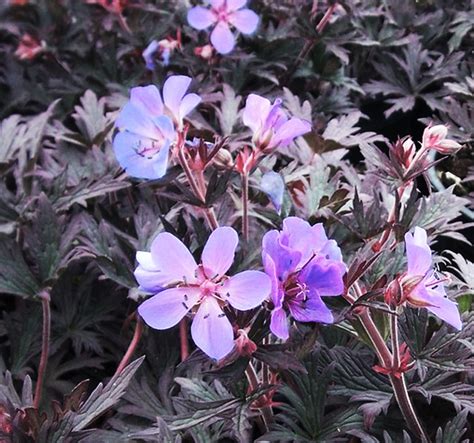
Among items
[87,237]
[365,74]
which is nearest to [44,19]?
[365,74]

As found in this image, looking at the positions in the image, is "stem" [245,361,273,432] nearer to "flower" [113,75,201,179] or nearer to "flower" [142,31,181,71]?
"flower" [113,75,201,179]

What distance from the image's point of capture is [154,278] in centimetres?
63

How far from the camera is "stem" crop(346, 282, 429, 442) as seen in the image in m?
0.70

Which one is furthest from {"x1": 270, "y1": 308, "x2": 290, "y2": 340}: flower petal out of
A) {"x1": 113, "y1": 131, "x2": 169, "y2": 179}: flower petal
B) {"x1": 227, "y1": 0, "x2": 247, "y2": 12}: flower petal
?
{"x1": 227, "y1": 0, "x2": 247, "y2": 12}: flower petal

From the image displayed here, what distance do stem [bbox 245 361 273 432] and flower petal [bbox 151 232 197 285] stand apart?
0.14 metres

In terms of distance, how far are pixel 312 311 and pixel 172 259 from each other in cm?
13

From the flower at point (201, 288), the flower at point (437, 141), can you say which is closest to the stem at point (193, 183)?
the flower at point (201, 288)

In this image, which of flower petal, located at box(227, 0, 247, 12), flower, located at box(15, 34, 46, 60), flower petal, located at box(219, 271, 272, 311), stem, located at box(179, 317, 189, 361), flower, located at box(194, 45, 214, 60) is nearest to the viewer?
flower petal, located at box(219, 271, 272, 311)

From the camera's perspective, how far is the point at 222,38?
53.1 inches

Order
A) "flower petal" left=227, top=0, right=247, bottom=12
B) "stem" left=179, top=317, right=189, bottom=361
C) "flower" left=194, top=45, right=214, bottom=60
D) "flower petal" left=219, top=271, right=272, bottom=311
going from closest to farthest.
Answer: "flower petal" left=219, top=271, right=272, bottom=311 → "stem" left=179, top=317, right=189, bottom=361 → "flower petal" left=227, top=0, right=247, bottom=12 → "flower" left=194, top=45, right=214, bottom=60

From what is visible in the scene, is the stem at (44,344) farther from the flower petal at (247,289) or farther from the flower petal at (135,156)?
the flower petal at (247,289)

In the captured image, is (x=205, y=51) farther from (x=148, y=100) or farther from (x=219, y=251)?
(x=219, y=251)

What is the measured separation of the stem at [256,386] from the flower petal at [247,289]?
0.38 ft

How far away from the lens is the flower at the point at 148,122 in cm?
78
